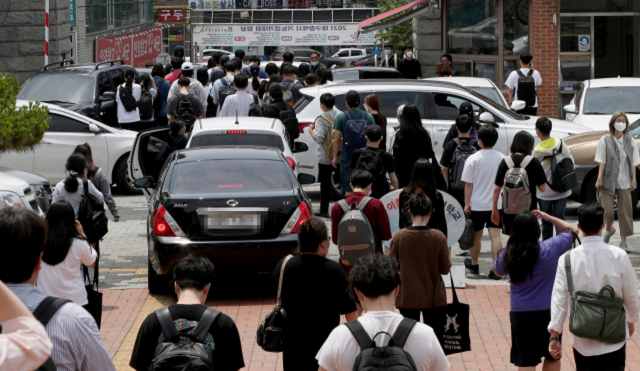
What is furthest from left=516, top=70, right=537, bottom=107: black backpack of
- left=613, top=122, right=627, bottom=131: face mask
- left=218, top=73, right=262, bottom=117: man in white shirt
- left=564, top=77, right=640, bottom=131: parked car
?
left=613, top=122, right=627, bottom=131: face mask

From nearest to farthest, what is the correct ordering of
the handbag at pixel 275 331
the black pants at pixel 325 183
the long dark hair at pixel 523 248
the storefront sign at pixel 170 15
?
the handbag at pixel 275 331
the long dark hair at pixel 523 248
the black pants at pixel 325 183
the storefront sign at pixel 170 15

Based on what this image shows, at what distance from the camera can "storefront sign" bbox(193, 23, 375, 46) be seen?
47500 mm

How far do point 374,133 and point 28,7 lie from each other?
1692 centimetres

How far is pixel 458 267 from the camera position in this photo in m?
8.76

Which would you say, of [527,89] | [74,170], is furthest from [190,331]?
[527,89]

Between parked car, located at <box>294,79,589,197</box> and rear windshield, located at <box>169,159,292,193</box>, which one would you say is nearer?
rear windshield, located at <box>169,159,292,193</box>

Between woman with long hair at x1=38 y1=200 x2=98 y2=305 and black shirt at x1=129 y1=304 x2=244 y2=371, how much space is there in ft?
7.07

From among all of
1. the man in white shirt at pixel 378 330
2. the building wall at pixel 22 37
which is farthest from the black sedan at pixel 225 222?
the building wall at pixel 22 37

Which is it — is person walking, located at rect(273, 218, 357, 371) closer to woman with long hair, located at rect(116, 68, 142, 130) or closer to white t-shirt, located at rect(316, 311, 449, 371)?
white t-shirt, located at rect(316, 311, 449, 371)

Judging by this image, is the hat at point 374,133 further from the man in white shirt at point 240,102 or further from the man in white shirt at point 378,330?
the man in white shirt at point 240,102

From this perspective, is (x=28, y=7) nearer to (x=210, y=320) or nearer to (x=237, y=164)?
(x=237, y=164)

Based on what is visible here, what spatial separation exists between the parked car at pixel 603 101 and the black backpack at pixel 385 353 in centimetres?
1193

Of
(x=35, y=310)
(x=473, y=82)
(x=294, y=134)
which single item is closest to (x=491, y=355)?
(x=35, y=310)

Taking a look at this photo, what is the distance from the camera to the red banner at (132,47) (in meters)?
32.6
